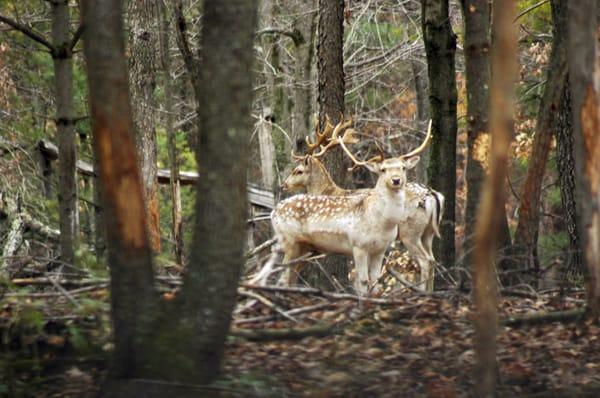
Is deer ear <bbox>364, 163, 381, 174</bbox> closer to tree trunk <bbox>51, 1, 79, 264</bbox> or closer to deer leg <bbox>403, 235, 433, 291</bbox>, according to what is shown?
deer leg <bbox>403, 235, 433, 291</bbox>

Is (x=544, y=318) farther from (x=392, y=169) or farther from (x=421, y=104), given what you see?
(x=421, y=104)

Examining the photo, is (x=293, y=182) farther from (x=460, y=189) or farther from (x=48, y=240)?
(x=460, y=189)

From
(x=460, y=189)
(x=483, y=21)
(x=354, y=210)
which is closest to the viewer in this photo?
(x=483, y=21)

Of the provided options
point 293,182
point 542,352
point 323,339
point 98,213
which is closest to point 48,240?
point 98,213

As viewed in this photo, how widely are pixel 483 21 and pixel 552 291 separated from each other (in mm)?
2457

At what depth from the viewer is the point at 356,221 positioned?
13156 millimetres

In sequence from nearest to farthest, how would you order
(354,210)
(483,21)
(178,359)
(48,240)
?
(178,359)
(483,21)
(354,210)
(48,240)

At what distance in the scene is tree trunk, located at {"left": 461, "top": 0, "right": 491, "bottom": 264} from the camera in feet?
30.2

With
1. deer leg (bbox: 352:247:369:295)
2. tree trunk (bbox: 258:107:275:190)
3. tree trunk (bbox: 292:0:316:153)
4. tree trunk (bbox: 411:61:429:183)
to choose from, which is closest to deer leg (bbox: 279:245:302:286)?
deer leg (bbox: 352:247:369:295)

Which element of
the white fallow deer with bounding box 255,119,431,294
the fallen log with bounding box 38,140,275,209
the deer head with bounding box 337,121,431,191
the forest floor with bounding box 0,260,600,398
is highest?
the fallen log with bounding box 38,140,275,209

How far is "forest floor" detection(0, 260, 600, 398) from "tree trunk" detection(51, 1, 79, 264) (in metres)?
2.27

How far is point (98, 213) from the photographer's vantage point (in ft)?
53.0

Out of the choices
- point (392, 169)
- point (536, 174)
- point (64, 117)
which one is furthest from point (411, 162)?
point (64, 117)

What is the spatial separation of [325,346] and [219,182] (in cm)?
186
